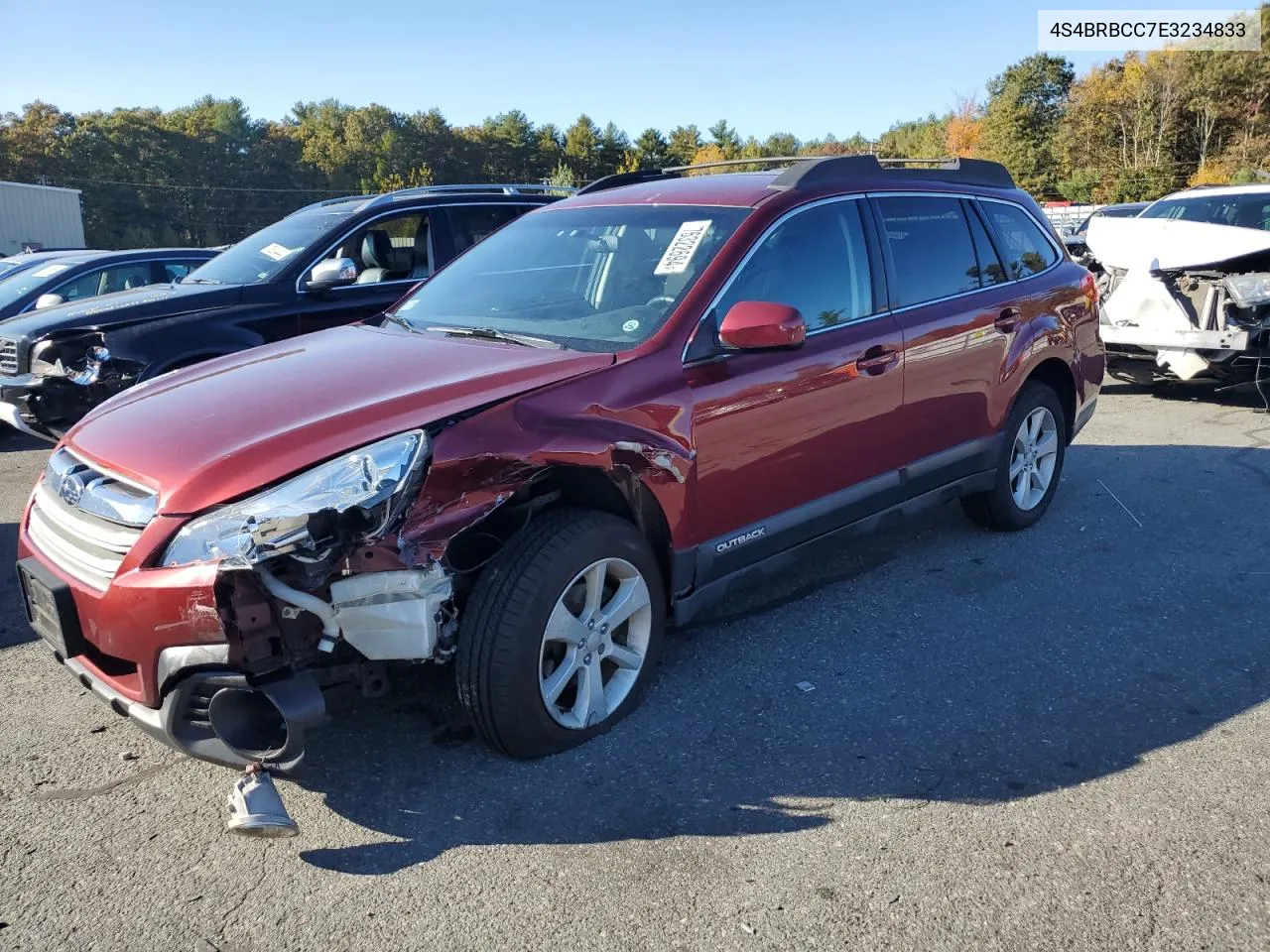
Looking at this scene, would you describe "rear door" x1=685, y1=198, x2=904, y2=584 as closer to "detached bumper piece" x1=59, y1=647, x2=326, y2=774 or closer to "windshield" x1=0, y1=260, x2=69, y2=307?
"detached bumper piece" x1=59, y1=647, x2=326, y2=774

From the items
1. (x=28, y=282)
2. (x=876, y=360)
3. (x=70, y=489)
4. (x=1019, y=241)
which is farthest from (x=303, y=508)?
(x=28, y=282)

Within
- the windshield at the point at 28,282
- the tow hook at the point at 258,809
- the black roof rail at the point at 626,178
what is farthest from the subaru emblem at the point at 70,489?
the windshield at the point at 28,282

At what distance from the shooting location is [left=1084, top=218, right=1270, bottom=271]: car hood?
8398mm

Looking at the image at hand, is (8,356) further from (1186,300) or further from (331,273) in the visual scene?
(1186,300)

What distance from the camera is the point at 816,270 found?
401cm

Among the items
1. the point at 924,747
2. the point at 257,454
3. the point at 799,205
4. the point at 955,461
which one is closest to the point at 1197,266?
the point at 955,461

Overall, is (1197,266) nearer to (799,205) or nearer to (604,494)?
(799,205)

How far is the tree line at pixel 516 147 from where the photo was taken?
54844 mm

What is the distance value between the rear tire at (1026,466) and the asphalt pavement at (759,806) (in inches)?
37.4

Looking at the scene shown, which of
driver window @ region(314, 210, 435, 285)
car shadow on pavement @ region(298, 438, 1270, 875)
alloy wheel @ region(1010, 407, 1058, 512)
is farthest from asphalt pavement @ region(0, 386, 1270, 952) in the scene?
driver window @ region(314, 210, 435, 285)

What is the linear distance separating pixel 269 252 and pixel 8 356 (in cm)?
192

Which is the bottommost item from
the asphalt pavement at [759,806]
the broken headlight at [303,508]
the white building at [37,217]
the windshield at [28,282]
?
the asphalt pavement at [759,806]

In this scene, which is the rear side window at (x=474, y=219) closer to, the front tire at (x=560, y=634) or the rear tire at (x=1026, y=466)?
the rear tire at (x=1026, y=466)

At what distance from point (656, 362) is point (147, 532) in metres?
1.68
